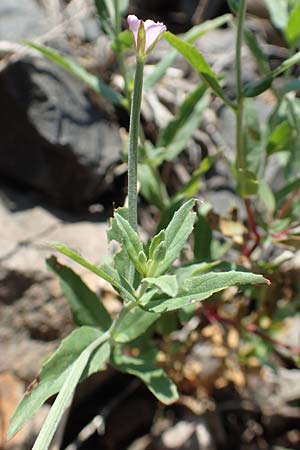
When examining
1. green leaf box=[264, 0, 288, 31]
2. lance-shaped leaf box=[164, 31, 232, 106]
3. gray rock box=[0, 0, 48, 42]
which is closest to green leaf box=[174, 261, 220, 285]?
lance-shaped leaf box=[164, 31, 232, 106]

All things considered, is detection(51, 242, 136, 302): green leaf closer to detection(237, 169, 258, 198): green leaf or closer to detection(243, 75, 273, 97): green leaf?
detection(237, 169, 258, 198): green leaf

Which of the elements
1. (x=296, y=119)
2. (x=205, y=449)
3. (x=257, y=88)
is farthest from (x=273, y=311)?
(x=257, y=88)

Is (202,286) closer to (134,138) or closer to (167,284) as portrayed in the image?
(167,284)


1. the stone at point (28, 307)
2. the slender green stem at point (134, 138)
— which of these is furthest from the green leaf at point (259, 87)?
the stone at point (28, 307)

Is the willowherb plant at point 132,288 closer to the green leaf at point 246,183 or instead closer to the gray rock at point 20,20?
the green leaf at point 246,183

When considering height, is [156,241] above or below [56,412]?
above

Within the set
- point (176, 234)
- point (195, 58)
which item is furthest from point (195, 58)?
point (176, 234)

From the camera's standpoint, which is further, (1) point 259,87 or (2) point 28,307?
(2) point 28,307
